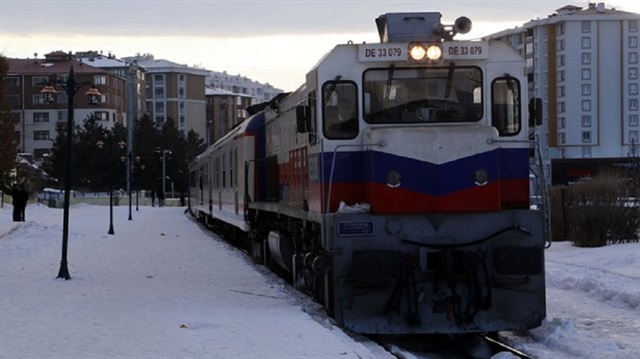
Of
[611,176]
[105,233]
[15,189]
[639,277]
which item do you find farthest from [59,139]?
[639,277]

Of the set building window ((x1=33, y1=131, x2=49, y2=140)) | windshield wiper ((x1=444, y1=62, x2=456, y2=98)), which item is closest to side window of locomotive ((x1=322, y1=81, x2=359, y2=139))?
windshield wiper ((x1=444, y1=62, x2=456, y2=98))

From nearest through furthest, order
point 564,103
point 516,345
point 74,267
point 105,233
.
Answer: point 516,345
point 74,267
point 105,233
point 564,103

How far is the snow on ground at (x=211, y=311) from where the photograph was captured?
33.6 feet

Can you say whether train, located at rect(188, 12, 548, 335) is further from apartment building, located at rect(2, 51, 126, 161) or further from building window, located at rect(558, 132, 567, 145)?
apartment building, located at rect(2, 51, 126, 161)

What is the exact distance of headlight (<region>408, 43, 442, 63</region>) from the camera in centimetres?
1161

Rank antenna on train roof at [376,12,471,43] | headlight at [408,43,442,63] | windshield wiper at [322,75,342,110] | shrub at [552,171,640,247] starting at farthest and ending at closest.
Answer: shrub at [552,171,640,247] < antenna on train roof at [376,12,471,43] < windshield wiper at [322,75,342,110] < headlight at [408,43,442,63]

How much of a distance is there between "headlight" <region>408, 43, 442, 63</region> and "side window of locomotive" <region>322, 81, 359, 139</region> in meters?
0.79

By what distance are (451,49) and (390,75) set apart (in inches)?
31.4

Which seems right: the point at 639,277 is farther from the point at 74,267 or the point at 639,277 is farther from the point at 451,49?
the point at 74,267

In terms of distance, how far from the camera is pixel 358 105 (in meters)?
11.8

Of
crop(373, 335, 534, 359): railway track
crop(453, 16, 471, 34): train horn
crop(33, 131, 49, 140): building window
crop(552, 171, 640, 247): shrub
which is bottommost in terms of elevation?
crop(373, 335, 534, 359): railway track

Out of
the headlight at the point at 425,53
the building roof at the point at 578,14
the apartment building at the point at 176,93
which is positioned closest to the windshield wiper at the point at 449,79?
the headlight at the point at 425,53

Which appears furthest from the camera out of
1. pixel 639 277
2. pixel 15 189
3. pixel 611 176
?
pixel 15 189

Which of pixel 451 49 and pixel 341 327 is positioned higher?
pixel 451 49
